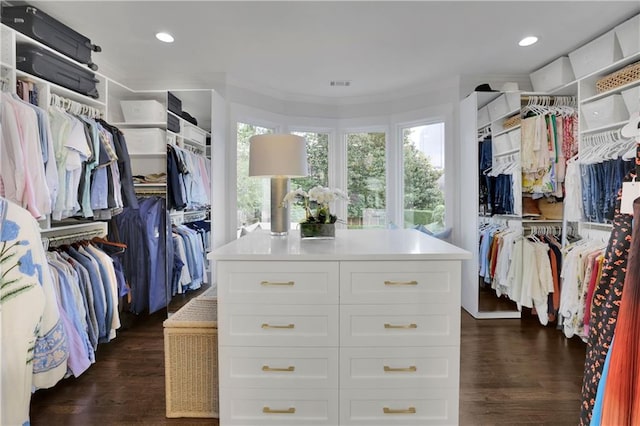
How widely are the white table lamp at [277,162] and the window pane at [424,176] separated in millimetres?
2357

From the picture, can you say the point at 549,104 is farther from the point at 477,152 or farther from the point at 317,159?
the point at 317,159

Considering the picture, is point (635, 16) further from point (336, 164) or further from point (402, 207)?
point (336, 164)

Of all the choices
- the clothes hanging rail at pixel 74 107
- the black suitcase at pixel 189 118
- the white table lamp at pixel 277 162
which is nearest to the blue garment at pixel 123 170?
the clothes hanging rail at pixel 74 107

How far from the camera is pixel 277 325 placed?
1.54 m

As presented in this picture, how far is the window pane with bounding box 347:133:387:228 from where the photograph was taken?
14.6 feet

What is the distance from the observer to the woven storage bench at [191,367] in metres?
1.82

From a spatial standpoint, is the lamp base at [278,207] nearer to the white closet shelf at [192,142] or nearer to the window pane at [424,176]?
the white closet shelf at [192,142]

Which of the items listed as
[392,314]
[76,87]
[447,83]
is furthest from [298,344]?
[447,83]

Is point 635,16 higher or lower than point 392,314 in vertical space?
higher

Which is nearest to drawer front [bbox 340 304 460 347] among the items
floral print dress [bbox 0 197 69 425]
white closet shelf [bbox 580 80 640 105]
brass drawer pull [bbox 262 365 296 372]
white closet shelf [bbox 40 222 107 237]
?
brass drawer pull [bbox 262 365 296 372]

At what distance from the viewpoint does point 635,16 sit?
7.82 feet

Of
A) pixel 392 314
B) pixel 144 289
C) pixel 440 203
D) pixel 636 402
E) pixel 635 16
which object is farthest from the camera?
pixel 440 203

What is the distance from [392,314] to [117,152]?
8.26 ft

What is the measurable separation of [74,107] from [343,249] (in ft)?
7.74
